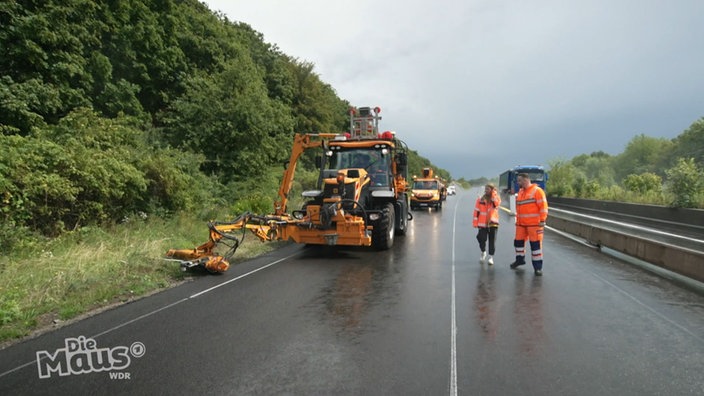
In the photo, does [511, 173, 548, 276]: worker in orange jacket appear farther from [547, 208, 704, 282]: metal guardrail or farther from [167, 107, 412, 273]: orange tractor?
[167, 107, 412, 273]: orange tractor

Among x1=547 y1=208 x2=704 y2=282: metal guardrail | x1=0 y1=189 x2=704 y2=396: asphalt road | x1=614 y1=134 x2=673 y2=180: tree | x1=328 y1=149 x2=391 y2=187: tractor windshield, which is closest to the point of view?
x1=0 y1=189 x2=704 y2=396: asphalt road

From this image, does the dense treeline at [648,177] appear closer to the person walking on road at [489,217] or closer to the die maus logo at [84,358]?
the person walking on road at [489,217]

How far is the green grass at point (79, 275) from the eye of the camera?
5.76 metres

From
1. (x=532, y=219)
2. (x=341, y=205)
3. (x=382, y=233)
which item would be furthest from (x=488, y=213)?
(x=341, y=205)

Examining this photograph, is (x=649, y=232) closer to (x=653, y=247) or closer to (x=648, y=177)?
(x=653, y=247)

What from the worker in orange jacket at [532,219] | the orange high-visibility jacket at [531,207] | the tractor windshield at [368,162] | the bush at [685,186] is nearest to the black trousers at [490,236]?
the worker in orange jacket at [532,219]

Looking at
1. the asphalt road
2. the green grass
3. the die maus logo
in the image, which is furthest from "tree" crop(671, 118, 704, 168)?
the die maus logo

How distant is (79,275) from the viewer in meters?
7.18

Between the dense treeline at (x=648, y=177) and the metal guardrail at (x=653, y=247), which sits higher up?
the dense treeline at (x=648, y=177)

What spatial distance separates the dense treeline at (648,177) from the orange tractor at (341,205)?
46.2 feet

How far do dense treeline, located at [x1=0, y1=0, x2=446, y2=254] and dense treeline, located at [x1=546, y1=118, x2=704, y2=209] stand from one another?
18.6 m

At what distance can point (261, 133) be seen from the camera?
21.0 m

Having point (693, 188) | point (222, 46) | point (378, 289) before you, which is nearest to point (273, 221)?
point (378, 289)

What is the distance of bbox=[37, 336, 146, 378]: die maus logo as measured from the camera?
4.25 meters
